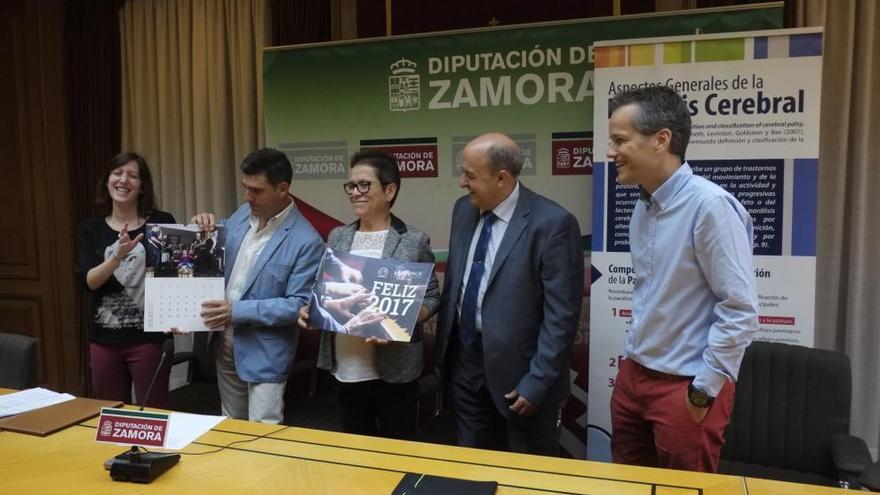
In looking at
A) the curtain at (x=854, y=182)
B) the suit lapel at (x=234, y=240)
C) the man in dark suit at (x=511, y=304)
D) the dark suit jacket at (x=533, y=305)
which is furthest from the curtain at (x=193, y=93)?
the curtain at (x=854, y=182)

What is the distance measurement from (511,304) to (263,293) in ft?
3.16

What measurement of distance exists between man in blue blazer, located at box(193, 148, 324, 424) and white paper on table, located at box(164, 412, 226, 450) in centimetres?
37

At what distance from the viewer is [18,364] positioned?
2582 mm

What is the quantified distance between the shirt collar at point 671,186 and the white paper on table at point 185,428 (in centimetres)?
156

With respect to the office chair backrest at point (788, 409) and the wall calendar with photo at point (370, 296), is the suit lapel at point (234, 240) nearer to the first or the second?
the wall calendar with photo at point (370, 296)

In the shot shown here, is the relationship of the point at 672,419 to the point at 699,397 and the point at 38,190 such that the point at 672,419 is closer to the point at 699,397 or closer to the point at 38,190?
the point at 699,397

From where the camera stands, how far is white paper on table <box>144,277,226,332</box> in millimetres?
2414

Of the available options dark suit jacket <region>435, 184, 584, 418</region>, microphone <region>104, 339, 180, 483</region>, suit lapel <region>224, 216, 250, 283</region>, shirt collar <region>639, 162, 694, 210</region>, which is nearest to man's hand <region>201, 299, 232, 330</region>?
suit lapel <region>224, 216, 250, 283</region>

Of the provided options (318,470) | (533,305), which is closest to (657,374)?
(533,305)

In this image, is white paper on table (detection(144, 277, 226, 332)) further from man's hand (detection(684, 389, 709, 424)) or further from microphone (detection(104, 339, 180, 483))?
man's hand (detection(684, 389, 709, 424))

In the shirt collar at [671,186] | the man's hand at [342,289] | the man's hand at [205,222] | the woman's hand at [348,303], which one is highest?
the shirt collar at [671,186]

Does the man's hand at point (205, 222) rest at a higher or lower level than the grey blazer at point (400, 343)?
higher

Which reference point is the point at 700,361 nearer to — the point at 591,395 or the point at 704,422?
the point at 704,422

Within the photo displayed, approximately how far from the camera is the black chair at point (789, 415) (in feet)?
7.50
